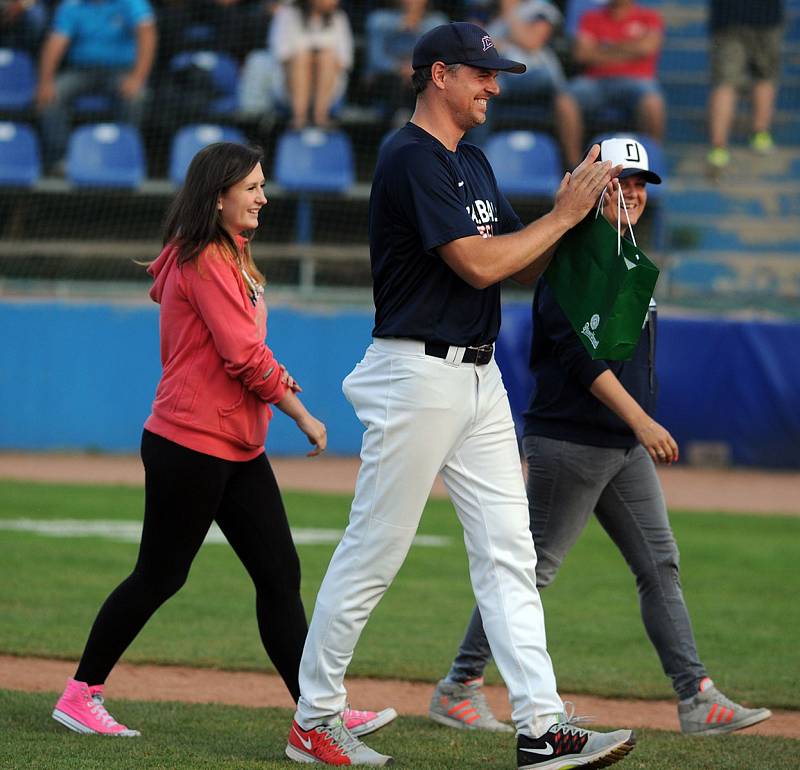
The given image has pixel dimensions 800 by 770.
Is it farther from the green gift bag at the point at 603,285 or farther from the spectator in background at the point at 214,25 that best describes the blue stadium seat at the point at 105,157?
the green gift bag at the point at 603,285

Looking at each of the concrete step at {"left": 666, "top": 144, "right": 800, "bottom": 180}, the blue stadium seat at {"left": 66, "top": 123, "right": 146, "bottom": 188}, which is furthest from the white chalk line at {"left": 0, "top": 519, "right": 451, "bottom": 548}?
the concrete step at {"left": 666, "top": 144, "right": 800, "bottom": 180}

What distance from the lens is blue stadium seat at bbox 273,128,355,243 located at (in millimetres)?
15195

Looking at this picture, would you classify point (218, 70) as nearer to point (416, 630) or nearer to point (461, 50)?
point (416, 630)

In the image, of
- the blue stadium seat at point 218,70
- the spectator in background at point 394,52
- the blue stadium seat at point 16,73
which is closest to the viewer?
the spectator in background at point 394,52

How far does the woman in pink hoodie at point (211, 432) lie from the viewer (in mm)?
4156

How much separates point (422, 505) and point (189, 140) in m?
12.2

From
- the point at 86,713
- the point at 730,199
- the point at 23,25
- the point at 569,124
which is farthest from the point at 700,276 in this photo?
the point at 86,713

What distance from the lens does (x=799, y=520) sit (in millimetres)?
10844

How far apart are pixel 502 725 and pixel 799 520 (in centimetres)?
670

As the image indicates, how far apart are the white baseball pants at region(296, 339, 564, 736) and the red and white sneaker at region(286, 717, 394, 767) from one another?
0.12 feet

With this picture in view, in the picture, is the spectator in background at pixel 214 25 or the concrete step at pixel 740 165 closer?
the spectator in background at pixel 214 25

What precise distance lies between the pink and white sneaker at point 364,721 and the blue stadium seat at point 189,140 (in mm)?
11542

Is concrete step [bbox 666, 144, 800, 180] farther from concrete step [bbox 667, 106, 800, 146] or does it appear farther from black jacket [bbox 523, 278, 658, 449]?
black jacket [bbox 523, 278, 658, 449]

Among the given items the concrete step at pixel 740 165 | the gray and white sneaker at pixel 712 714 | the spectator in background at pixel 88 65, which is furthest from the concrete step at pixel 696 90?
the gray and white sneaker at pixel 712 714
